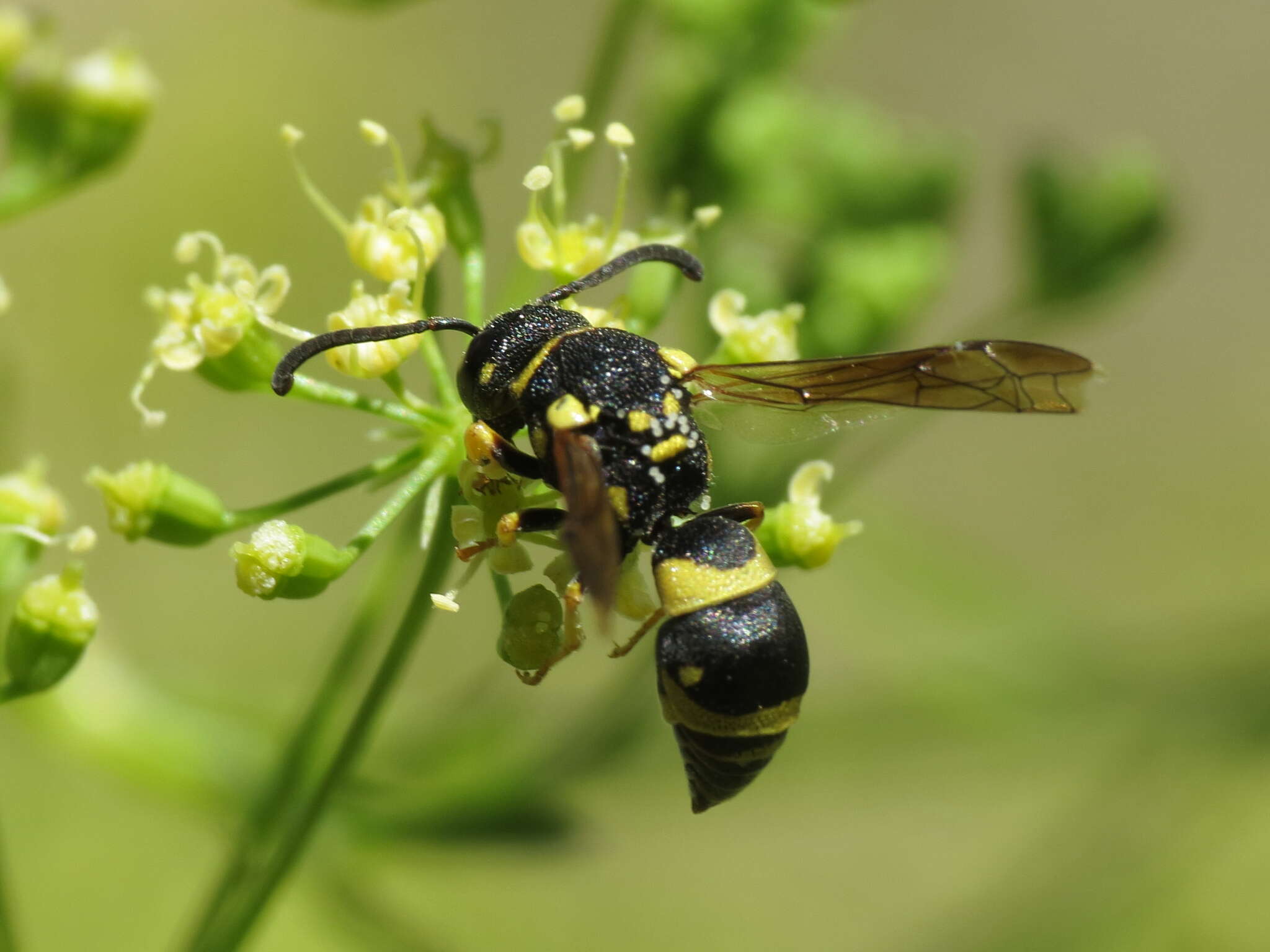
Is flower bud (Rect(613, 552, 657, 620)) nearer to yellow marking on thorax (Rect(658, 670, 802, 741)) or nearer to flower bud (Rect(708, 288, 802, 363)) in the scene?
yellow marking on thorax (Rect(658, 670, 802, 741))

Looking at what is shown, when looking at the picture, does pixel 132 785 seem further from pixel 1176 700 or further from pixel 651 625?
pixel 1176 700

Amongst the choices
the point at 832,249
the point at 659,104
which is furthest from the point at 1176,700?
the point at 659,104

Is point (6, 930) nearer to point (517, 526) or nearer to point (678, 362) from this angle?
point (517, 526)

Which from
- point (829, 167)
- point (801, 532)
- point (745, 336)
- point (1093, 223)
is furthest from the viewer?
point (1093, 223)

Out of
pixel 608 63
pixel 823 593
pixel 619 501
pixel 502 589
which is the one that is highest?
pixel 608 63

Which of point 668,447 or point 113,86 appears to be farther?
point 113,86

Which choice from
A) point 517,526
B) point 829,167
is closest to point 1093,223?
point 829,167

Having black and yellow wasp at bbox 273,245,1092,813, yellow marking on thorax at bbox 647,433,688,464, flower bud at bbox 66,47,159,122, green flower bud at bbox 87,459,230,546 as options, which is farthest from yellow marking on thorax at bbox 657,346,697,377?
flower bud at bbox 66,47,159,122
